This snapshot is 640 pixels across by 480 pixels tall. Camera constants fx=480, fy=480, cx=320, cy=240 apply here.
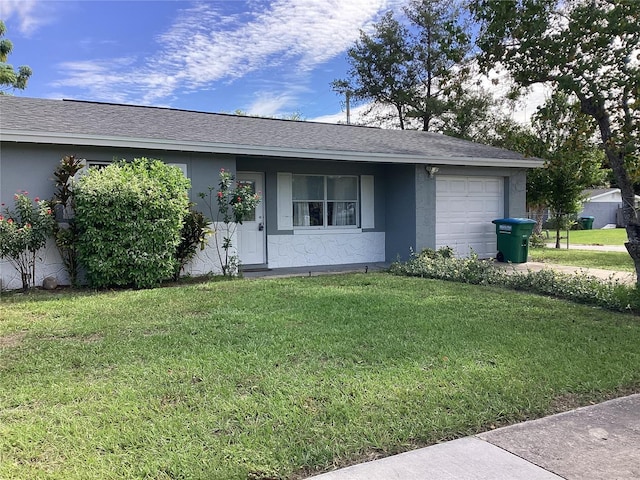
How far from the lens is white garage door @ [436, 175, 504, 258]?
12461 mm

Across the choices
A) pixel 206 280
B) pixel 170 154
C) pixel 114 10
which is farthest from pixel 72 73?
pixel 206 280

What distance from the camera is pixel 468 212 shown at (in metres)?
12.9

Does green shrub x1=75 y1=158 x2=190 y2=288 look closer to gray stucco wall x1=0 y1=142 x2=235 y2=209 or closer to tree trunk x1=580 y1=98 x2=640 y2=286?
gray stucco wall x1=0 y1=142 x2=235 y2=209

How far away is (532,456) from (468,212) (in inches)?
412

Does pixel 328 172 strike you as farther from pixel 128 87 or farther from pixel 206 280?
pixel 128 87

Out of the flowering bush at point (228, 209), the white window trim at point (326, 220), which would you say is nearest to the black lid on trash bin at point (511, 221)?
the white window trim at point (326, 220)

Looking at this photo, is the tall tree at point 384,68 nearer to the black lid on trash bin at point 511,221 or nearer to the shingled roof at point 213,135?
the shingled roof at point 213,135

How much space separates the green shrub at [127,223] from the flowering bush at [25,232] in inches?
21.3

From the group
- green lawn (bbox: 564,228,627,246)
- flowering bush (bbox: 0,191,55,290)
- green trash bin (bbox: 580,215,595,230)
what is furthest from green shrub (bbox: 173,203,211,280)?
green trash bin (bbox: 580,215,595,230)

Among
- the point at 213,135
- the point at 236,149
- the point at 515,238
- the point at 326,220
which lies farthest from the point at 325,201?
the point at 515,238

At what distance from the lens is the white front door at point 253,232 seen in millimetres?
11141

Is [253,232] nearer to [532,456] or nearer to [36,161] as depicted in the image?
[36,161]

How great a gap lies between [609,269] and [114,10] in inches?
516

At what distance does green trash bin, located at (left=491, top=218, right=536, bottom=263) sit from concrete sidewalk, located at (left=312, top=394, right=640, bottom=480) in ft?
30.0
